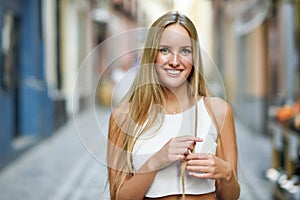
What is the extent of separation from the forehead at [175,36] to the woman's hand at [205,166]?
353 mm

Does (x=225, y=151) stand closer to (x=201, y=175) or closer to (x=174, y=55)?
(x=201, y=175)

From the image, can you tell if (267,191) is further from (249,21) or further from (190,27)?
(249,21)

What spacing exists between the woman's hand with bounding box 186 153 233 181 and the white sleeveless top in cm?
7

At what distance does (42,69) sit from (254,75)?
592 centimetres

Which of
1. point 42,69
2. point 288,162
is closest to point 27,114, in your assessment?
point 42,69

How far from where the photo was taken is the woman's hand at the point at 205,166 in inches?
73.9

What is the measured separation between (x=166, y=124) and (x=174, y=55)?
22 centimetres

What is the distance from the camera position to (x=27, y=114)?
489 inches

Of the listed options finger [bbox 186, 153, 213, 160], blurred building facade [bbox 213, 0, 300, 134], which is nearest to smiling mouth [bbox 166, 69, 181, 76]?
finger [bbox 186, 153, 213, 160]

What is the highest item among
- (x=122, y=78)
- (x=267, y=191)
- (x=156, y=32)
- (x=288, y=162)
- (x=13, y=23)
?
(x=13, y=23)

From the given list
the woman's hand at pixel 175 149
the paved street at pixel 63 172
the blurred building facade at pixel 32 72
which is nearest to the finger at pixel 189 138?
the woman's hand at pixel 175 149

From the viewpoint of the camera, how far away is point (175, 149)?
6.16 ft

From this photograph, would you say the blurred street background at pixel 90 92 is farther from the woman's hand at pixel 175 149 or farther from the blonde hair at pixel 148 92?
the woman's hand at pixel 175 149

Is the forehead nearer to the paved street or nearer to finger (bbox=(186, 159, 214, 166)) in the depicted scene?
finger (bbox=(186, 159, 214, 166))
